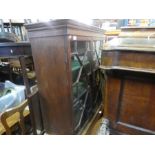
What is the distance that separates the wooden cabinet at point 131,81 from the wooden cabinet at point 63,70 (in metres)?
0.30

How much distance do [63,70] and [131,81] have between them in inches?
18.7

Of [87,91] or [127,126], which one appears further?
[87,91]

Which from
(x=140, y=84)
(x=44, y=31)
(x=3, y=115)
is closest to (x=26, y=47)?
(x=44, y=31)

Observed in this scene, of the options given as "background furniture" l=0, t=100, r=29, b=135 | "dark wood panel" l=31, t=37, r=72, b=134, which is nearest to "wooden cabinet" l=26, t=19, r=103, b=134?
"dark wood panel" l=31, t=37, r=72, b=134

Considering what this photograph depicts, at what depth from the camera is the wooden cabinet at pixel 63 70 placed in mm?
978

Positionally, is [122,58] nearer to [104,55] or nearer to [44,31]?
[104,55]

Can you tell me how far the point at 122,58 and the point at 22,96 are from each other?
3.87 ft

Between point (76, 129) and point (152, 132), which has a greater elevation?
point (152, 132)

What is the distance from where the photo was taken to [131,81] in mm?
809

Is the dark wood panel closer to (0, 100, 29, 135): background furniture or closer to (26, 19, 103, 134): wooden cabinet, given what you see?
(26, 19, 103, 134): wooden cabinet

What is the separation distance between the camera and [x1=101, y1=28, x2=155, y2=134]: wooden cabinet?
714 mm

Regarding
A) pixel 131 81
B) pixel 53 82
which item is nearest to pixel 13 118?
pixel 53 82

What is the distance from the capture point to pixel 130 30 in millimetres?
922

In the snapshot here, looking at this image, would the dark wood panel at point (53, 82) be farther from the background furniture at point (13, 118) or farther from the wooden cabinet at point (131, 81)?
the wooden cabinet at point (131, 81)
